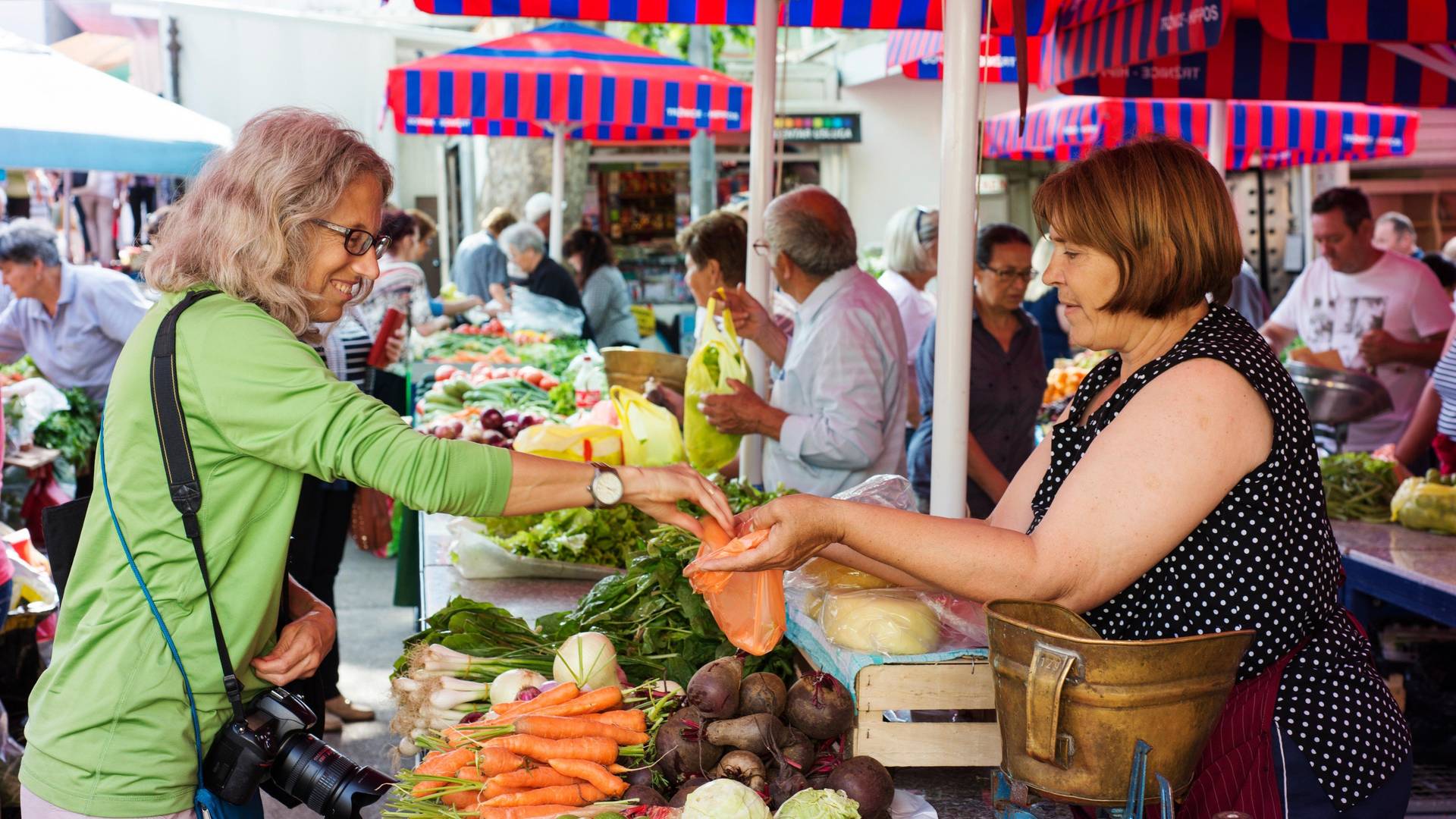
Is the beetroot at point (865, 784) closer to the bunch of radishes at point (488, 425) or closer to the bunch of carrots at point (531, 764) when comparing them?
the bunch of carrots at point (531, 764)

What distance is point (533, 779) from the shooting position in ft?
7.77

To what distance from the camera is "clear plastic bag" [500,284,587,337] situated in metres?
9.82

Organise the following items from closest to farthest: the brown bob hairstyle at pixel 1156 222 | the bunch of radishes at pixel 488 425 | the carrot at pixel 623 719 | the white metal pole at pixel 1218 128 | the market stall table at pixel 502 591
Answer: the brown bob hairstyle at pixel 1156 222, the carrot at pixel 623 719, the market stall table at pixel 502 591, the bunch of radishes at pixel 488 425, the white metal pole at pixel 1218 128

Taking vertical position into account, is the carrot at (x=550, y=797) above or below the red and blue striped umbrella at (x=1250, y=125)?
below

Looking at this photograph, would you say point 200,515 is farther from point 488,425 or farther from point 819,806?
point 488,425

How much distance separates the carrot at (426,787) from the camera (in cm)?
236

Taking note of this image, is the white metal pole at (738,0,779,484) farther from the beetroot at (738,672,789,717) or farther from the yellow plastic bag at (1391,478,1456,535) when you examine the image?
the beetroot at (738,672,789,717)

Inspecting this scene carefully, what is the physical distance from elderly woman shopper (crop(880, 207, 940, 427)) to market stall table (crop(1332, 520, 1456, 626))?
7.93 ft

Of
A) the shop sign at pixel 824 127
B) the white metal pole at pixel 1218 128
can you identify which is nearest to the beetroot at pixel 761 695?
the white metal pole at pixel 1218 128

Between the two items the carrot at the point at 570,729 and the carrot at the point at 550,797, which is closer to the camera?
the carrot at the point at 550,797

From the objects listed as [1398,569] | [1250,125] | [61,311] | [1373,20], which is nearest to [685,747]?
[1398,569]

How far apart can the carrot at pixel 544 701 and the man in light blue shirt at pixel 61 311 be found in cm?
499

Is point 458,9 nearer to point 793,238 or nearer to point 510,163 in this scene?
point 793,238

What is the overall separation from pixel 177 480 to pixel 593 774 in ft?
3.01
